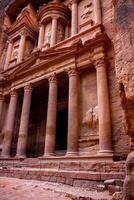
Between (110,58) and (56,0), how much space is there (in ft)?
30.7

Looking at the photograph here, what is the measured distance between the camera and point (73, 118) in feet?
32.4

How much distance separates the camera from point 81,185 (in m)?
6.44

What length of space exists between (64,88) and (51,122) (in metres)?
3.98

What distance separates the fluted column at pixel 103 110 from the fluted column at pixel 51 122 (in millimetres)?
2870

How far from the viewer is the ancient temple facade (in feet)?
30.5

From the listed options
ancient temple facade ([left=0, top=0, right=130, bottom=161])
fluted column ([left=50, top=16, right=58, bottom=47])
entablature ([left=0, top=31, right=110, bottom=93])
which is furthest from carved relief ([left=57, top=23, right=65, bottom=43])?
entablature ([left=0, top=31, right=110, bottom=93])

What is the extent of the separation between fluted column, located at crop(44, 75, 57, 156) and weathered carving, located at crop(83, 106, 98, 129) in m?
1.85

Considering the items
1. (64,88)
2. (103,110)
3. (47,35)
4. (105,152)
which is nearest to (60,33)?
(47,35)

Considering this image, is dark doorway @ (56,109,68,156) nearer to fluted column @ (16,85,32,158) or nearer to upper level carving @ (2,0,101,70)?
fluted column @ (16,85,32,158)

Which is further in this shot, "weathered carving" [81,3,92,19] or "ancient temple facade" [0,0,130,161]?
"weathered carving" [81,3,92,19]

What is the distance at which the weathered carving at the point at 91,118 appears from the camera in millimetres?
9633

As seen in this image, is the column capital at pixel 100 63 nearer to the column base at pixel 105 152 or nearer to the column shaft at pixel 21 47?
the column base at pixel 105 152

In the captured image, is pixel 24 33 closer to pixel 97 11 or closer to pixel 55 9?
pixel 55 9

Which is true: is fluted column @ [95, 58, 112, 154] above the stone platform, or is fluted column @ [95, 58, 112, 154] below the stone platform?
above
